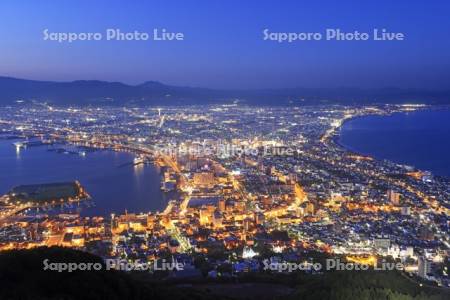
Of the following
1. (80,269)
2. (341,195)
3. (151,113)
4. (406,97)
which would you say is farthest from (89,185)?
(406,97)

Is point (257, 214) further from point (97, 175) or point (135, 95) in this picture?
point (135, 95)

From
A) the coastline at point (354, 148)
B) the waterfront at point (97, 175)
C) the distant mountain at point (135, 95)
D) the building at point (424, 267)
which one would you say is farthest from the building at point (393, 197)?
the distant mountain at point (135, 95)

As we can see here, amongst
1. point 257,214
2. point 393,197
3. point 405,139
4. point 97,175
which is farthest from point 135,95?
point 257,214

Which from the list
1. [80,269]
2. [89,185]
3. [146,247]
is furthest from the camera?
[89,185]

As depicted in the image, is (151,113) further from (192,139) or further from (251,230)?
(251,230)

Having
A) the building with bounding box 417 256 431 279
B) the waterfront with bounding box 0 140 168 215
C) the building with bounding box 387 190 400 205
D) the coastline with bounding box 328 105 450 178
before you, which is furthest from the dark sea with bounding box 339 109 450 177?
the building with bounding box 417 256 431 279

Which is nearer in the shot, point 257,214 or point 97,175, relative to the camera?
point 257,214
